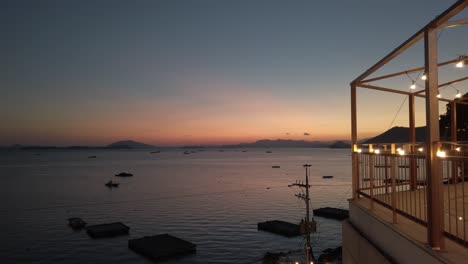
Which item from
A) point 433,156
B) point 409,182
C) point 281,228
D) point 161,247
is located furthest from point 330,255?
point 433,156

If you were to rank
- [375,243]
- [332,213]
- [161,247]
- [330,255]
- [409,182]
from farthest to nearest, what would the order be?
[332,213] → [161,247] → [330,255] → [409,182] → [375,243]

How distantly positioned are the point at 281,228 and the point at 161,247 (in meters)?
11.5

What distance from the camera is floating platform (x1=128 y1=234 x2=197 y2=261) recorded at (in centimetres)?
2619

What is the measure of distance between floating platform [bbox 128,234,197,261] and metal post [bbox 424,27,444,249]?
24472 mm

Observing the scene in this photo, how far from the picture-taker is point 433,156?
399cm

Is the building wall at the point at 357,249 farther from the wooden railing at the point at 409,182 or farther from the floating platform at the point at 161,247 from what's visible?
the floating platform at the point at 161,247

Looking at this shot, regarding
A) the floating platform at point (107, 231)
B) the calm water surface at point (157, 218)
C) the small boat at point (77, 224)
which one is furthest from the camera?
the small boat at point (77, 224)

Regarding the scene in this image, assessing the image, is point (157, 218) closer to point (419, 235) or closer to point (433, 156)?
point (419, 235)

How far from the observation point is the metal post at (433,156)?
398 centimetres

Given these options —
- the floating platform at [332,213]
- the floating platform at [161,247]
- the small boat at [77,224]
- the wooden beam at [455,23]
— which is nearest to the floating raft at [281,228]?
the floating platform at [332,213]

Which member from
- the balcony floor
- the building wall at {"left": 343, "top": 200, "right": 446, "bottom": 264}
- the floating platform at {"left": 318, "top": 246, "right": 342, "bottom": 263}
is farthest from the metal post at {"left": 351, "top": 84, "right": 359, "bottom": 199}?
the floating platform at {"left": 318, "top": 246, "right": 342, "bottom": 263}

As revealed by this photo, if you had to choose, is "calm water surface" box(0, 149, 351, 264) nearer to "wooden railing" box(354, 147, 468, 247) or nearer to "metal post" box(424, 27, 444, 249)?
"wooden railing" box(354, 147, 468, 247)

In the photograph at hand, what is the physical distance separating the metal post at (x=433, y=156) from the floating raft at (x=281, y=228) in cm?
2909

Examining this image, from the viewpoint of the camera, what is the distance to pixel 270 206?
155 ft
